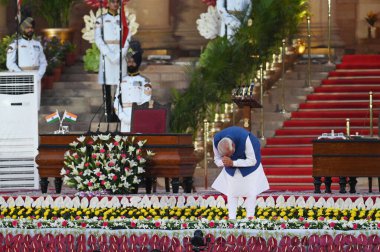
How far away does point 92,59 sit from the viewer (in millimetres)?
36031

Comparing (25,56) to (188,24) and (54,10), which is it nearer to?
(54,10)

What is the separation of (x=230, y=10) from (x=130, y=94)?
4.27 metres

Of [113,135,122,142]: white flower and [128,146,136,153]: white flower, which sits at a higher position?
[113,135,122,142]: white flower

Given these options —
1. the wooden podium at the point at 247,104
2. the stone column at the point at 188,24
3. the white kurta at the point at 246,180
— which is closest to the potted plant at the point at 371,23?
the stone column at the point at 188,24

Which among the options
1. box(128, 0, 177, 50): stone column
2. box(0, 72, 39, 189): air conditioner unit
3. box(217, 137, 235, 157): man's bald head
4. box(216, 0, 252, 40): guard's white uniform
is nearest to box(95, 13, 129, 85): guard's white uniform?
box(216, 0, 252, 40): guard's white uniform

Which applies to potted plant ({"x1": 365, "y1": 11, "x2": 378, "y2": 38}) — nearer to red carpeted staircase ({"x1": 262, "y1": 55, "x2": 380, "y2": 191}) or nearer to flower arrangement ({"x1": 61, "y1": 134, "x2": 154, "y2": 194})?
red carpeted staircase ({"x1": 262, "y1": 55, "x2": 380, "y2": 191})

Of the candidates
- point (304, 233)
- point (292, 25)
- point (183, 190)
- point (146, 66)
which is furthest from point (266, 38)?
point (304, 233)

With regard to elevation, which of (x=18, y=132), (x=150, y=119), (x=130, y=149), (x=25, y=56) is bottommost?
(x=130, y=149)

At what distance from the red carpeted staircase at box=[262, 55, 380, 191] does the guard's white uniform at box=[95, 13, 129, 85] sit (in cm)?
294

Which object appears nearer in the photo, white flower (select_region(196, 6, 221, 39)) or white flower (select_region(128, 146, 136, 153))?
white flower (select_region(128, 146, 136, 153))

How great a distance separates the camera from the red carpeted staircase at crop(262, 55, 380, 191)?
3206 centimetres

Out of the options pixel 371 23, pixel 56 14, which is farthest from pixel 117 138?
pixel 371 23

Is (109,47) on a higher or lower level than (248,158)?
higher

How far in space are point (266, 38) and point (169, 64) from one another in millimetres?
3517
